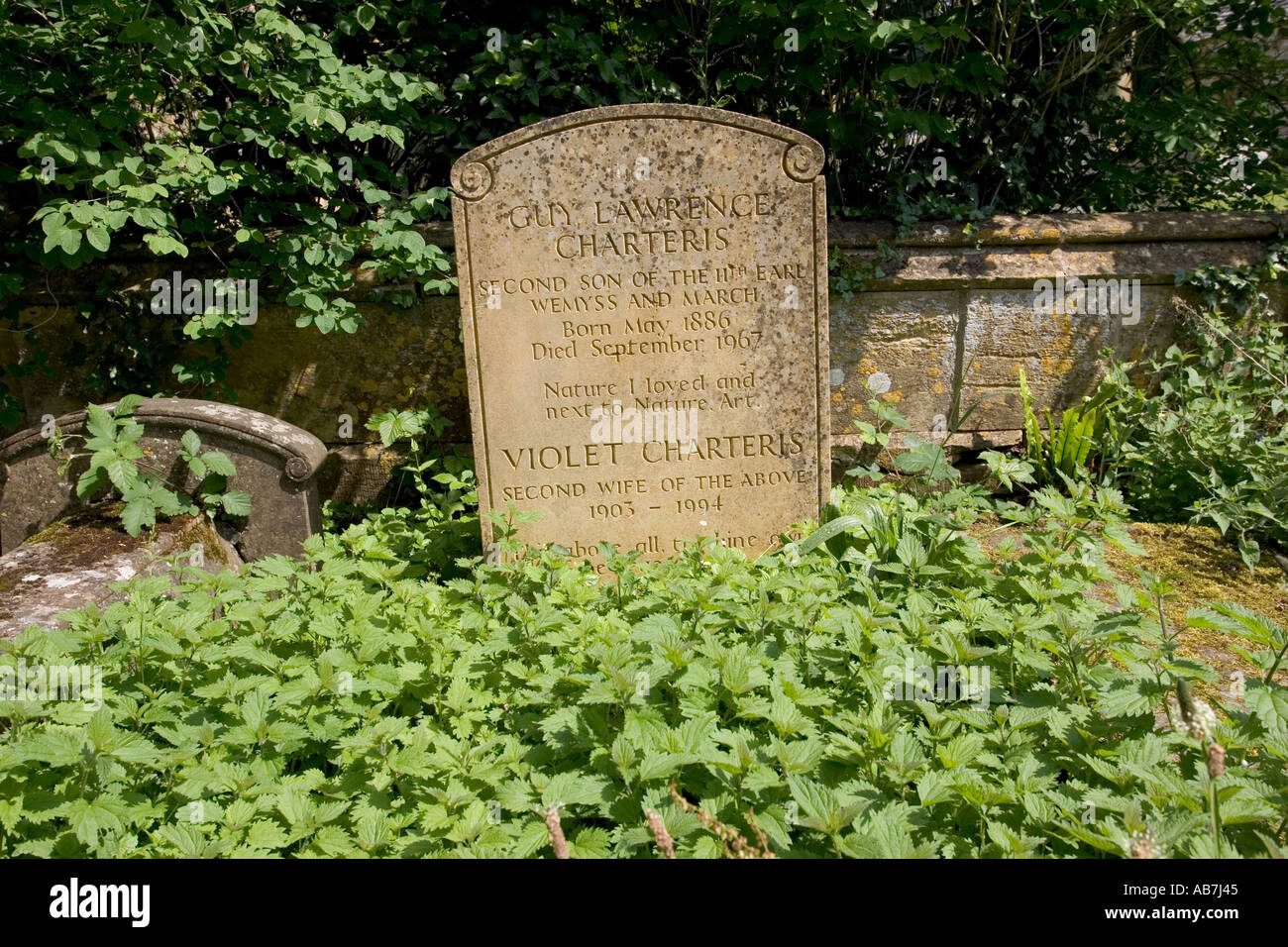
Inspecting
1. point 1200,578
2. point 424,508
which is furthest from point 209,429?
point 1200,578

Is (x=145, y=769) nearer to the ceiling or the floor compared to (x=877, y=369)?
nearer to the floor

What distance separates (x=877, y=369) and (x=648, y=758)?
327 cm

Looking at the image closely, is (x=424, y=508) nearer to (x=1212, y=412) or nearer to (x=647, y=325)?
(x=647, y=325)

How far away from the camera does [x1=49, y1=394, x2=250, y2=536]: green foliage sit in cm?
366

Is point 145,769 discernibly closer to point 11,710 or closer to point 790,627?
point 11,710

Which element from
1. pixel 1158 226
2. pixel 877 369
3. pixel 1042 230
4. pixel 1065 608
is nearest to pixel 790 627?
pixel 1065 608

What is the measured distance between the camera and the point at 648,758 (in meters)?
2.04

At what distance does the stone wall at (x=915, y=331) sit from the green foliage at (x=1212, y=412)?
0.16m

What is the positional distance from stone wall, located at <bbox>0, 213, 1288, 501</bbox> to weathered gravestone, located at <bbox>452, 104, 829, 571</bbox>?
1.06 metres

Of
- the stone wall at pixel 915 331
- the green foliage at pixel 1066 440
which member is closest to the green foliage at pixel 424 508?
the stone wall at pixel 915 331

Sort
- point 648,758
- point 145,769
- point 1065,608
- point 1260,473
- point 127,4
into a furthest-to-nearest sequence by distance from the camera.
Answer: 1. point 1260,473
2. point 127,4
3. point 1065,608
4. point 145,769
5. point 648,758

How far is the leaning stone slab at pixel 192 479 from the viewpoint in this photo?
3918mm

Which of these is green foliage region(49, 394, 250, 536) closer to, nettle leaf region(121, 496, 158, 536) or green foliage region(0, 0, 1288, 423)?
nettle leaf region(121, 496, 158, 536)

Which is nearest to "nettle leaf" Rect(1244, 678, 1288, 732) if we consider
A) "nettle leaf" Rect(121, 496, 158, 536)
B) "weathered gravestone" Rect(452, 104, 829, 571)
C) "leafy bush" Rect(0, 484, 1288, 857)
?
"leafy bush" Rect(0, 484, 1288, 857)
